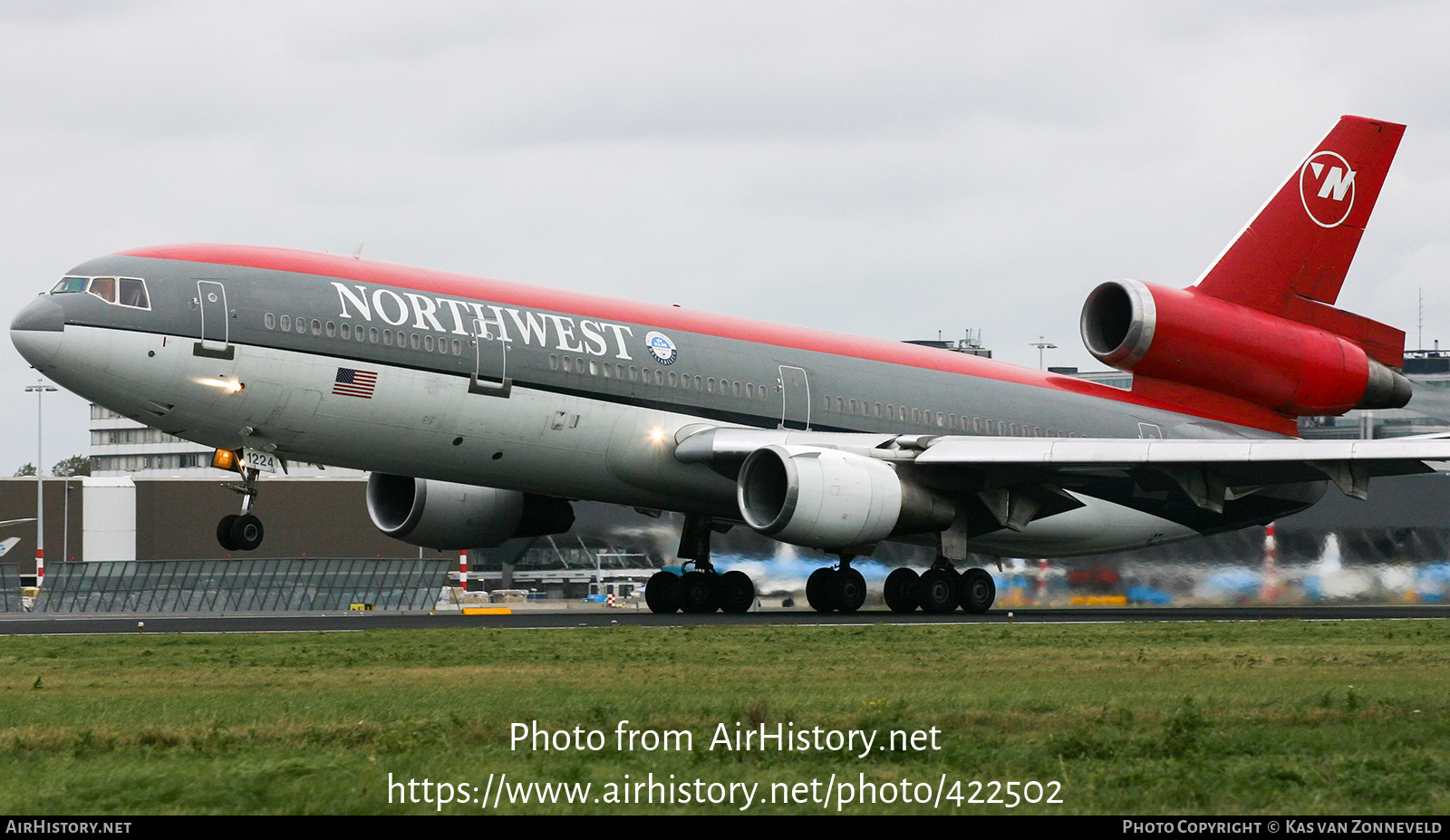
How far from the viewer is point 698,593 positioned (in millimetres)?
29938

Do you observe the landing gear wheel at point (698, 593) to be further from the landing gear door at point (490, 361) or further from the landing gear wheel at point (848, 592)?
the landing gear door at point (490, 361)

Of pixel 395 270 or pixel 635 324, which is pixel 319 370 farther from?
pixel 635 324

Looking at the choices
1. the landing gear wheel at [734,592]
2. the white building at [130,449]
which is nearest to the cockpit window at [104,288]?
the landing gear wheel at [734,592]

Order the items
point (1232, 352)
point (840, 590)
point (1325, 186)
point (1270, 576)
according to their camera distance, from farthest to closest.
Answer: point (1270, 576) → point (1325, 186) → point (1232, 352) → point (840, 590)

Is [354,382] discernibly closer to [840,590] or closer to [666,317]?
[666,317]

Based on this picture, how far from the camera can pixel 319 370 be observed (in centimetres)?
2345

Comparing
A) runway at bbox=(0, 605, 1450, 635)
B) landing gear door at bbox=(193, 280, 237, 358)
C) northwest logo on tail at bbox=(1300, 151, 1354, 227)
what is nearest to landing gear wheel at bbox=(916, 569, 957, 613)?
runway at bbox=(0, 605, 1450, 635)

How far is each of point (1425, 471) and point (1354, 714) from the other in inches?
660

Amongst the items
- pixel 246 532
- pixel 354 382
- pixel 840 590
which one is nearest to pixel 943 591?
pixel 840 590

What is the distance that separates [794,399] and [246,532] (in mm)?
10069

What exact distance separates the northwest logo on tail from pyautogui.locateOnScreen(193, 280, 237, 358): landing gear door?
20.8 metres

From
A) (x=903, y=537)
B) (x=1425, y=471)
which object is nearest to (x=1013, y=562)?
(x=903, y=537)

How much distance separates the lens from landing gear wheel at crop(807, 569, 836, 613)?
1152 inches

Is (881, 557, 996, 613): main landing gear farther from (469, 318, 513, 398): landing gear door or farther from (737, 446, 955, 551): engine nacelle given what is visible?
(469, 318, 513, 398): landing gear door
